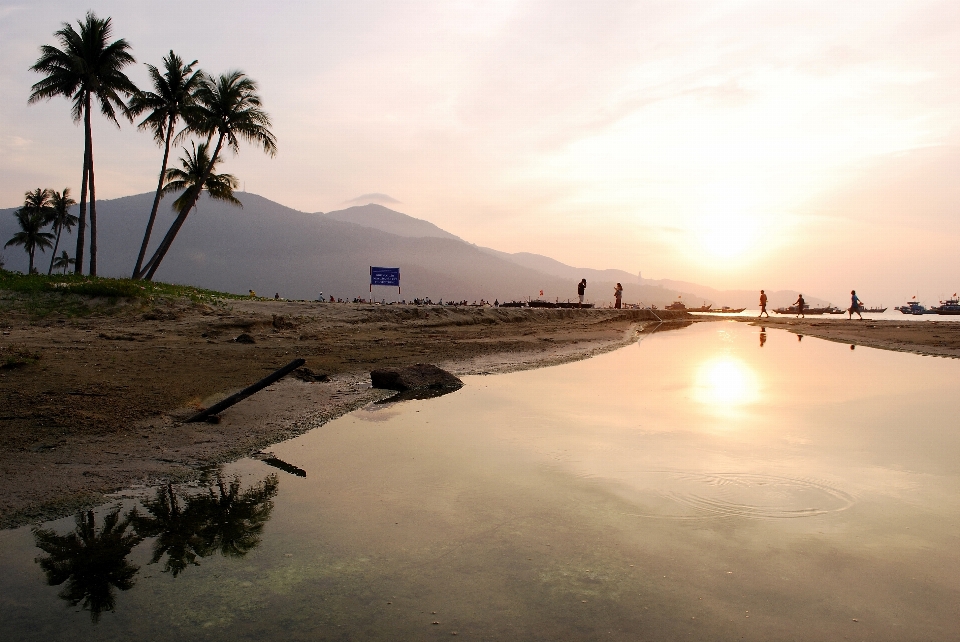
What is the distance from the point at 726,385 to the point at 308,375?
33.9 ft

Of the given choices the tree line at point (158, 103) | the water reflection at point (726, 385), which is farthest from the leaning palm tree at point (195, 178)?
the water reflection at point (726, 385)

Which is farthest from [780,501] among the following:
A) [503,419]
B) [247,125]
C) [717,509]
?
[247,125]

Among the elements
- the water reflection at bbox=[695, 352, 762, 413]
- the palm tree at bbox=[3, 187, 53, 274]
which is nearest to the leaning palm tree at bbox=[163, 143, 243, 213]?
the water reflection at bbox=[695, 352, 762, 413]

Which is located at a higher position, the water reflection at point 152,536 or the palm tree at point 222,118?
the palm tree at point 222,118

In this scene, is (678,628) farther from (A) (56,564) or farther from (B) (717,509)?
(A) (56,564)

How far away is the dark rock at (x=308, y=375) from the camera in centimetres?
1205

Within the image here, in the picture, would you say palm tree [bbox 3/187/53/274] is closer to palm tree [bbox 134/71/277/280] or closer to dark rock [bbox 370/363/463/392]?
palm tree [bbox 134/71/277/280]

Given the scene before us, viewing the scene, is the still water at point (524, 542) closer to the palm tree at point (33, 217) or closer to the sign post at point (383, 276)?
the sign post at point (383, 276)

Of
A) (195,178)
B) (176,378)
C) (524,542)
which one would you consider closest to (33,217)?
(195,178)

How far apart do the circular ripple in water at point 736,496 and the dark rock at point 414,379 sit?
6.46 metres

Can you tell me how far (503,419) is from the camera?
31.6 ft

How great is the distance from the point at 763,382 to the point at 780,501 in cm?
975

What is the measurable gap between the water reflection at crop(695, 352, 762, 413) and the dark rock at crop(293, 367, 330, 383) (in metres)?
8.34

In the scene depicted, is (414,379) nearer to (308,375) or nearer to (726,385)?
(308,375)
